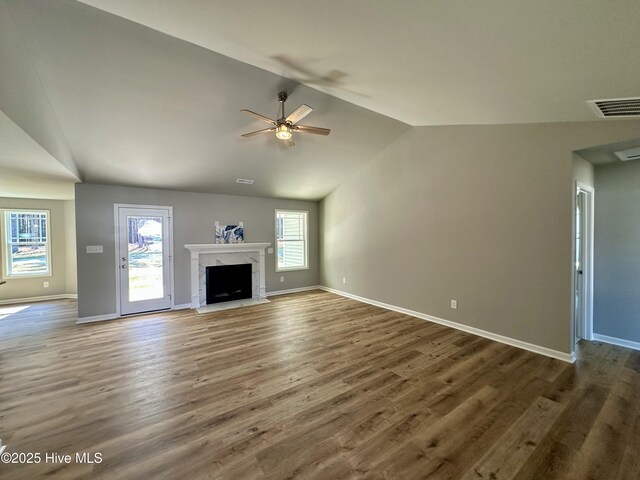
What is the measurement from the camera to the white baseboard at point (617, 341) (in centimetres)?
333

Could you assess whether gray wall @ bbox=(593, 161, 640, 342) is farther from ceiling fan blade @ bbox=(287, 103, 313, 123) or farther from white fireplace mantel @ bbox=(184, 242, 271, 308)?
white fireplace mantel @ bbox=(184, 242, 271, 308)

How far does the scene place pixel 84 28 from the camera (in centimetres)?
213

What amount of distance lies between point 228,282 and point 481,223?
16.5ft

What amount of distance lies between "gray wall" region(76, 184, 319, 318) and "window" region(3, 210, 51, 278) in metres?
2.98

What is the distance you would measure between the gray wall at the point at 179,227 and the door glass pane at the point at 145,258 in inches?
10.4

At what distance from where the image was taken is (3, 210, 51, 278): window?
5.80 m

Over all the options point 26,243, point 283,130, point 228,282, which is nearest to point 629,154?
point 283,130

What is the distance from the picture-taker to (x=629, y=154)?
3.09 metres

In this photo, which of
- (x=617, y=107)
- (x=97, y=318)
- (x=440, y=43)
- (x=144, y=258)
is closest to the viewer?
(x=440, y=43)

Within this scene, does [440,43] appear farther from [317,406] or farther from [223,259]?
[223,259]

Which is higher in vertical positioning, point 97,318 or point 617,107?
point 617,107

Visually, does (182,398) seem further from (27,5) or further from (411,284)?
(411,284)

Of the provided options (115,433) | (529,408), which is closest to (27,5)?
(115,433)

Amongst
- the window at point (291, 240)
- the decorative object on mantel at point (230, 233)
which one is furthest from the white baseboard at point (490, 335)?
the decorative object on mantel at point (230, 233)
